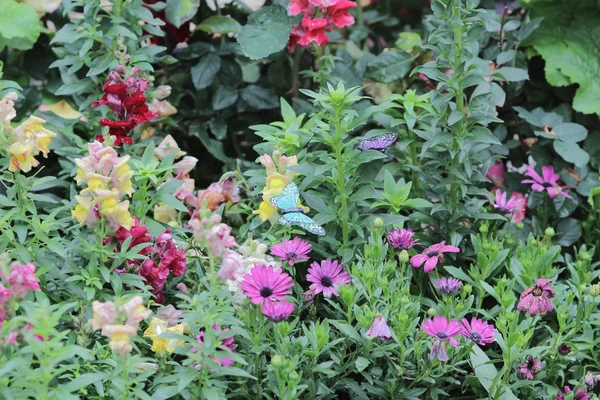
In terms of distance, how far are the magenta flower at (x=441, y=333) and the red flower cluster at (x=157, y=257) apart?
0.47m

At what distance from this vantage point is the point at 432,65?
1.57m

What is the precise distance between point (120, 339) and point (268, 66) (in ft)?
4.52

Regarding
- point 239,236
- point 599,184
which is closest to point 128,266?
point 239,236

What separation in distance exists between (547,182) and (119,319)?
3.92ft

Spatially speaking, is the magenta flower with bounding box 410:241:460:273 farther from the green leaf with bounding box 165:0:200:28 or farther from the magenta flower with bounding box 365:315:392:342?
Result: the green leaf with bounding box 165:0:200:28

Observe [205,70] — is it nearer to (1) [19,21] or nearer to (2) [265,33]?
(2) [265,33]

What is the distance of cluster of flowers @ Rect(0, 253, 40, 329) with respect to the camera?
108 centimetres

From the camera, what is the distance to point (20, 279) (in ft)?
3.52

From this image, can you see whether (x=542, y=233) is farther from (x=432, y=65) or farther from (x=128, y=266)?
(x=128, y=266)

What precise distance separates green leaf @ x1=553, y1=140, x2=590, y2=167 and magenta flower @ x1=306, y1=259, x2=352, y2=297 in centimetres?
86

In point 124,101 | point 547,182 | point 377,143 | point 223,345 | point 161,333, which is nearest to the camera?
point 223,345

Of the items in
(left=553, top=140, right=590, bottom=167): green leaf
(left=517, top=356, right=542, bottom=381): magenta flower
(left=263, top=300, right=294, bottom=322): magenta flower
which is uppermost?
(left=263, top=300, right=294, bottom=322): magenta flower

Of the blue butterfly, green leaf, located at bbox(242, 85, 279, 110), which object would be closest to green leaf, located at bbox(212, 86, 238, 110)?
green leaf, located at bbox(242, 85, 279, 110)

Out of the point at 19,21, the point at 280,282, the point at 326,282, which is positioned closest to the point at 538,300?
the point at 326,282
